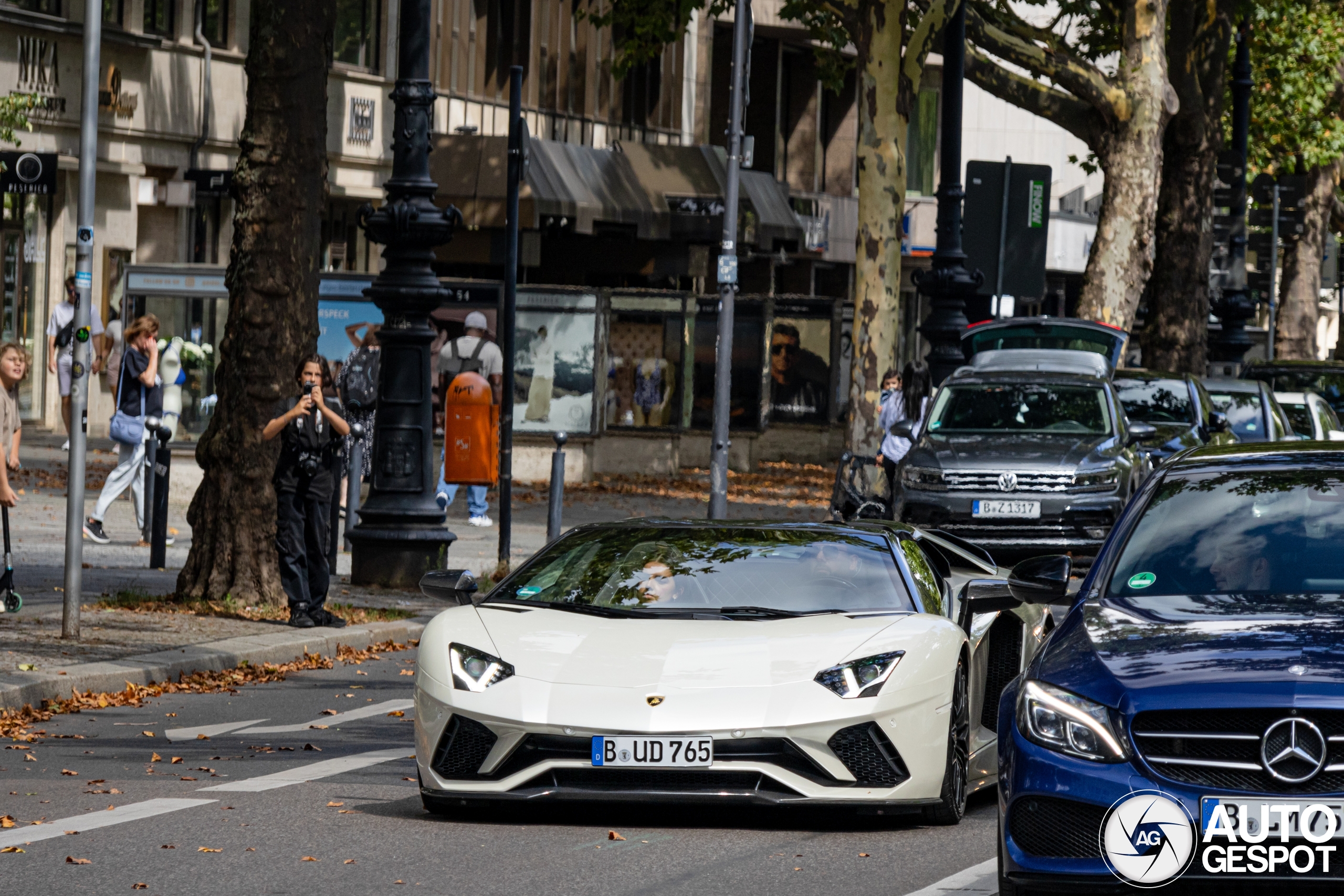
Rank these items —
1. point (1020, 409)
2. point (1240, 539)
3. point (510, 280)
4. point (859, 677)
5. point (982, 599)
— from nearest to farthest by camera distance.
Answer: point (1240, 539) < point (859, 677) < point (982, 599) < point (510, 280) < point (1020, 409)

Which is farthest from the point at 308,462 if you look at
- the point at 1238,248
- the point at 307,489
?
the point at 1238,248

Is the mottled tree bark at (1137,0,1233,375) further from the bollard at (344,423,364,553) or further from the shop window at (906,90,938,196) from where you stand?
the shop window at (906,90,938,196)

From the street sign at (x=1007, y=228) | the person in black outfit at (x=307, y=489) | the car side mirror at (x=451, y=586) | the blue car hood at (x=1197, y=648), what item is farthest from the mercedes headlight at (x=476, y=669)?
the street sign at (x=1007, y=228)

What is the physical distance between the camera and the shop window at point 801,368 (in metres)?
35.0

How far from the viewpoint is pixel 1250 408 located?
26516 millimetres

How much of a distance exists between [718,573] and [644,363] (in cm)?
2260

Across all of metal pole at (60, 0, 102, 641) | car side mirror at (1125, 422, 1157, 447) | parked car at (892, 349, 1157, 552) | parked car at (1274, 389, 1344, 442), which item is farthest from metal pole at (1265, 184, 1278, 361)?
metal pole at (60, 0, 102, 641)

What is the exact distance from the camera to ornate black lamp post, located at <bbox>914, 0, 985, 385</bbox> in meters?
26.4

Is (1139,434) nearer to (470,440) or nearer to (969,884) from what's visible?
(470,440)

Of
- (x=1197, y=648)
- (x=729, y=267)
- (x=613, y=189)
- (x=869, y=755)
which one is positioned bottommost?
(x=869, y=755)

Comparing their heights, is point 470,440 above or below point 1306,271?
below

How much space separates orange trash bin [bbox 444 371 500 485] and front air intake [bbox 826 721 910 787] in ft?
39.7

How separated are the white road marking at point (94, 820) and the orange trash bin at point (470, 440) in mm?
11361

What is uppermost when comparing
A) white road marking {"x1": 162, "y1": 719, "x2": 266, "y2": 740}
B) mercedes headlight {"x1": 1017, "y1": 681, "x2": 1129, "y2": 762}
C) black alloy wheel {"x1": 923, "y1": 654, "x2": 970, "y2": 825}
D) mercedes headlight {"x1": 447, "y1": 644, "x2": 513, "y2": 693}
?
mercedes headlight {"x1": 1017, "y1": 681, "x2": 1129, "y2": 762}
